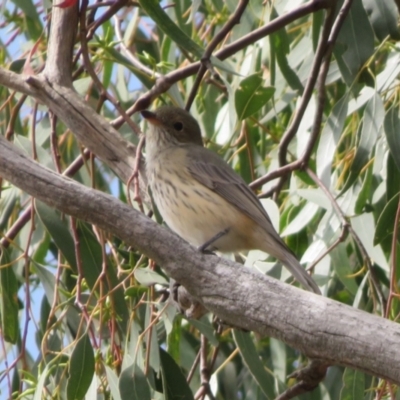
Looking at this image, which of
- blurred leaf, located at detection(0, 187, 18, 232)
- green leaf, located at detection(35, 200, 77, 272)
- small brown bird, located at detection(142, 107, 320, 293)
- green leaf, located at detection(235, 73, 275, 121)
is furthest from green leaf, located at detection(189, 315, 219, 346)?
blurred leaf, located at detection(0, 187, 18, 232)

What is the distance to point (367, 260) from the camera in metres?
3.12

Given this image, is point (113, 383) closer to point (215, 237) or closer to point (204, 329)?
point (204, 329)

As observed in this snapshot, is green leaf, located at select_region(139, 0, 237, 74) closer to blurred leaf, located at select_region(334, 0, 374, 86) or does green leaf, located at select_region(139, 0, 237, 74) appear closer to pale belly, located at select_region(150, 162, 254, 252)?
blurred leaf, located at select_region(334, 0, 374, 86)

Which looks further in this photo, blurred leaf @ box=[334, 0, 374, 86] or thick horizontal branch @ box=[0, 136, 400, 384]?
blurred leaf @ box=[334, 0, 374, 86]

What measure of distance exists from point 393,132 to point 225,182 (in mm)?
765

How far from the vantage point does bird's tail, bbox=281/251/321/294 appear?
10.3 feet

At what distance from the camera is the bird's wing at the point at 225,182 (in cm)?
349

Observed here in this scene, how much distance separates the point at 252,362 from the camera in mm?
3145

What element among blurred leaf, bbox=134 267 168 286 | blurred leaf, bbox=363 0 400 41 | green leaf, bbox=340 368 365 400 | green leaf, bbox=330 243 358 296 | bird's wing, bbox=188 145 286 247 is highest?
blurred leaf, bbox=363 0 400 41

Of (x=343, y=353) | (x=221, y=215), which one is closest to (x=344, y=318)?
(x=343, y=353)

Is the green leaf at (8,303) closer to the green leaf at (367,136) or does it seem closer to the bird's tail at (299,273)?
the bird's tail at (299,273)

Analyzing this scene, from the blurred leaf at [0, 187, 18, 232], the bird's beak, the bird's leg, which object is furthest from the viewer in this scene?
the blurred leaf at [0, 187, 18, 232]

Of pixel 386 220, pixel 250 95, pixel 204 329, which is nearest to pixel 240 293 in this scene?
pixel 204 329

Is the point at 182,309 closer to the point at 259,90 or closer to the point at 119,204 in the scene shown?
the point at 119,204
